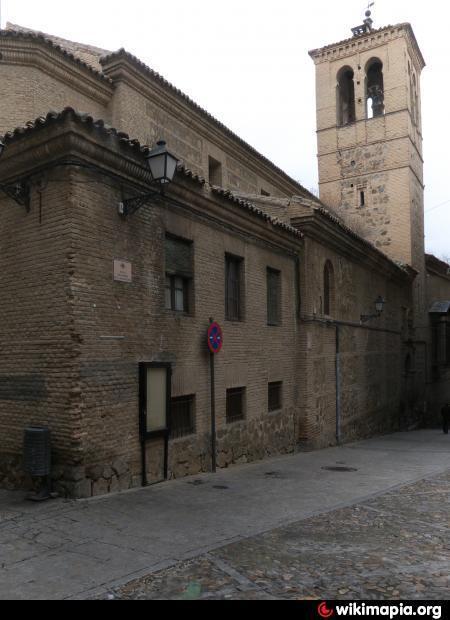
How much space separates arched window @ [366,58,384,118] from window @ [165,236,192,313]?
18692 mm

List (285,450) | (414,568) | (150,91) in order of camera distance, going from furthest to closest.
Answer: (150,91)
(285,450)
(414,568)

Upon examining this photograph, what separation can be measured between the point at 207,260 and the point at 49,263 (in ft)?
11.0

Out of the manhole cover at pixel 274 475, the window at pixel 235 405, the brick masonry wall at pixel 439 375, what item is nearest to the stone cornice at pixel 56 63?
the window at pixel 235 405

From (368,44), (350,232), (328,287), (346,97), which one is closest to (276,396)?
(328,287)

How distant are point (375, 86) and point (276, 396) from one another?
18.2 metres

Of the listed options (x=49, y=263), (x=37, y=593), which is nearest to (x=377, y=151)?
(x=49, y=263)

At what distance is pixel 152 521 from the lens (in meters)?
6.05

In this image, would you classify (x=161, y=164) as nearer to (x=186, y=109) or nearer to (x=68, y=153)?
(x=68, y=153)

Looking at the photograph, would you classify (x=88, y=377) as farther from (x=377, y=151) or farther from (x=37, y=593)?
(x=377, y=151)

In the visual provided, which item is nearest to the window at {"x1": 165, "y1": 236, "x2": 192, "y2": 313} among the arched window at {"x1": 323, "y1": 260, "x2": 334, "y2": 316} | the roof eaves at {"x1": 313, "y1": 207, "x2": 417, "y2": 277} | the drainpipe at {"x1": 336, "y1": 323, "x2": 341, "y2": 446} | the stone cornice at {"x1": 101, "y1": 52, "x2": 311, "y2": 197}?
the roof eaves at {"x1": 313, "y1": 207, "x2": 417, "y2": 277}

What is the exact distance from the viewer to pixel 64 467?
22.2 feet

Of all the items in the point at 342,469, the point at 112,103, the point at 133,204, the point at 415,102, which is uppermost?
the point at 415,102

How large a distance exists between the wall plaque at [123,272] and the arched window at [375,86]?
2032cm

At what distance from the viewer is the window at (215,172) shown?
1644cm
